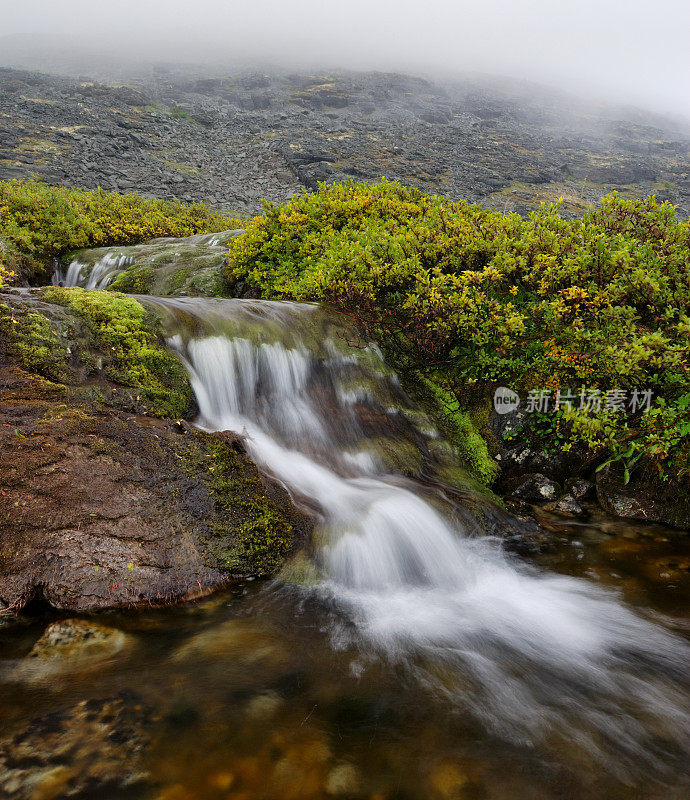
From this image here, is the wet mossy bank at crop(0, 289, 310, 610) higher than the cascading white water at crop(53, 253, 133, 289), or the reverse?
the cascading white water at crop(53, 253, 133, 289)

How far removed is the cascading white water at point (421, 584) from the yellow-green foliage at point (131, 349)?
0.29 metres

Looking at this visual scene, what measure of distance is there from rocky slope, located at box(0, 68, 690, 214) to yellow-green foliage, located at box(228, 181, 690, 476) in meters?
24.4

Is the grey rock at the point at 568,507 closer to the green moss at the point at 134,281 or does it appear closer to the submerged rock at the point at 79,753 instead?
the submerged rock at the point at 79,753

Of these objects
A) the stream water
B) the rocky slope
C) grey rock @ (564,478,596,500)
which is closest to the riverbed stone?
grey rock @ (564,478,596,500)

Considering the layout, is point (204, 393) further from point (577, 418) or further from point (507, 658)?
point (577, 418)

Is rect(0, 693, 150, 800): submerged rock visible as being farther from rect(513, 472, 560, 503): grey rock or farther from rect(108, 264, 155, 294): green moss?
rect(108, 264, 155, 294): green moss

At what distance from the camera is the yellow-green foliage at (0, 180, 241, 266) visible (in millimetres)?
10812

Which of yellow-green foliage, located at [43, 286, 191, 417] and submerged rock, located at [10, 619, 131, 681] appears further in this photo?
yellow-green foliage, located at [43, 286, 191, 417]

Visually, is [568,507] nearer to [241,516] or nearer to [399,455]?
[399,455]

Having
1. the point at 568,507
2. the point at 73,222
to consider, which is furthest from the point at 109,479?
the point at 73,222

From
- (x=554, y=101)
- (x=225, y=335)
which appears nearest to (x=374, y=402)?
(x=225, y=335)

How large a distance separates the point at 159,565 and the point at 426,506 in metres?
2.95

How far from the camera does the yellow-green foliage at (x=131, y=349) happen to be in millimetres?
4703

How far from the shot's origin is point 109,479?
138 inches
